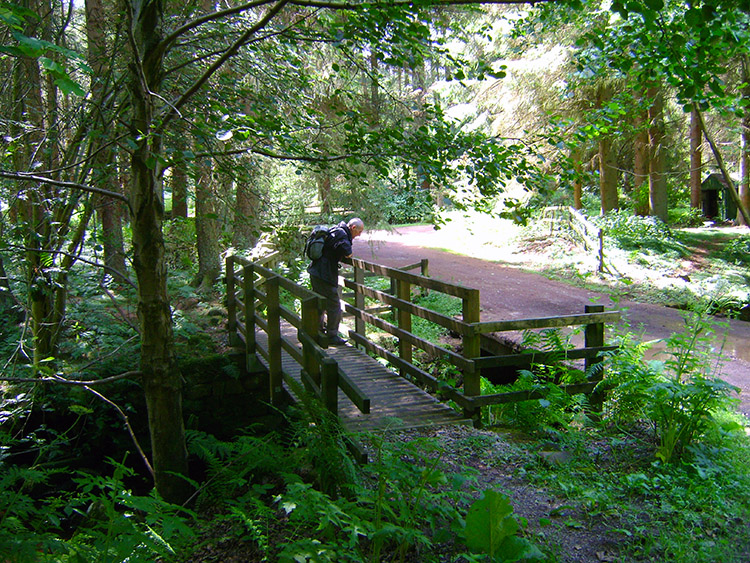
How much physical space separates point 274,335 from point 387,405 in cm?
168

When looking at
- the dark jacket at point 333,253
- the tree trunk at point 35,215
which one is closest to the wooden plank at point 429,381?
the dark jacket at point 333,253

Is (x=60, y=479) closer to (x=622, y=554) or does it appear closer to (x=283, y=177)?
(x=622, y=554)

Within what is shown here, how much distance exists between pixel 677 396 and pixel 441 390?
2246mm

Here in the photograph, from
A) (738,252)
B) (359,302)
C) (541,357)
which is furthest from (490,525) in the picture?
(738,252)

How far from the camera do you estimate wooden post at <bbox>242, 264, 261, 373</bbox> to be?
26.7 ft

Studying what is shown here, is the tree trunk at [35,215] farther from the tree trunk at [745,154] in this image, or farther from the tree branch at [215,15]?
the tree trunk at [745,154]

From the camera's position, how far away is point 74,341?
923 centimetres

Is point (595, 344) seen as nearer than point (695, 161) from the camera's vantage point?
Yes

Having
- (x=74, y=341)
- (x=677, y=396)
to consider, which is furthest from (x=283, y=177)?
(x=677, y=396)

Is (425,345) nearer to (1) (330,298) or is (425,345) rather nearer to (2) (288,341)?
(2) (288,341)

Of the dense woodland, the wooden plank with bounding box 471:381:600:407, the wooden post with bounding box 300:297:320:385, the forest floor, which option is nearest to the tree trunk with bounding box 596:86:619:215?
the forest floor

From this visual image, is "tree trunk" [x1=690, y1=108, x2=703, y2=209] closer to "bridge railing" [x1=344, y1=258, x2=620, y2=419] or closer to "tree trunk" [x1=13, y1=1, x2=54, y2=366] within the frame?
"bridge railing" [x1=344, y1=258, x2=620, y2=419]

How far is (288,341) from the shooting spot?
704cm

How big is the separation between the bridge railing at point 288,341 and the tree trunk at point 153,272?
1.11 meters
